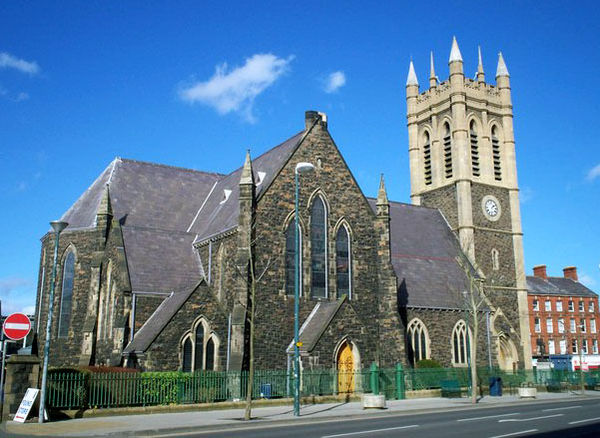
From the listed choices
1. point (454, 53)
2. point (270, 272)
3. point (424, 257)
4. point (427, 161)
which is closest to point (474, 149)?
point (427, 161)

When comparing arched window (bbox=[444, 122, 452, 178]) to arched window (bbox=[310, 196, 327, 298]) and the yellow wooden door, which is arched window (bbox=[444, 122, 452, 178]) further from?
the yellow wooden door

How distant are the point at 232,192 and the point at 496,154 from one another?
24390 mm

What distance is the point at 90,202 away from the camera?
37.3 m

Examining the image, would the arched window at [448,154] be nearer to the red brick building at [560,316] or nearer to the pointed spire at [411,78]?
the pointed spire at [411,78]

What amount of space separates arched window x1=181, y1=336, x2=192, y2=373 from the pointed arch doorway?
666 centimetres

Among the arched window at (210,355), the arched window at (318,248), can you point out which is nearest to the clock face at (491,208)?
the arched window at (318,248)

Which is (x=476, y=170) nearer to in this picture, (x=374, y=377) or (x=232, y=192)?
(x=232, y=192)

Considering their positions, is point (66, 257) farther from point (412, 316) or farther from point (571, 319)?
point (571, 319)

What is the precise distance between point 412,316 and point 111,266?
17.9 m

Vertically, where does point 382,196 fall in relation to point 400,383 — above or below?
above

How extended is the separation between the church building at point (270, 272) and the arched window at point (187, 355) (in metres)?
0.05

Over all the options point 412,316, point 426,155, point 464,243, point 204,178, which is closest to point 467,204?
point 464,243

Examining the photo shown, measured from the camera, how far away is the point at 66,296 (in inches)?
1368

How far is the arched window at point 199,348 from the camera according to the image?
2723 cm
